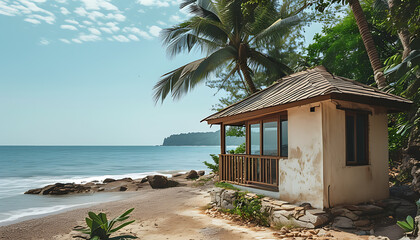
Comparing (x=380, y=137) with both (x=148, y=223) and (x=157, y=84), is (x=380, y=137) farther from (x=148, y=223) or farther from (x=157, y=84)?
(x=157, y=84)

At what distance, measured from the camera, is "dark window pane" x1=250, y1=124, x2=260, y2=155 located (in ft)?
33.3

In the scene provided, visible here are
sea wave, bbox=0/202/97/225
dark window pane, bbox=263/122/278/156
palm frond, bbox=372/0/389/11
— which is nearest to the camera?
dark window pane, bbox=263/122/278/156

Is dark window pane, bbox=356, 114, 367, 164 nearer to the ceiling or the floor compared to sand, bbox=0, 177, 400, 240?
nearer to the ceiling

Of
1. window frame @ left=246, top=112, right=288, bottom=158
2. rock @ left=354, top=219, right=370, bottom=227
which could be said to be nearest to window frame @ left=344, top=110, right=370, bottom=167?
rock @ left=354, top=219, right=370, bottom=227

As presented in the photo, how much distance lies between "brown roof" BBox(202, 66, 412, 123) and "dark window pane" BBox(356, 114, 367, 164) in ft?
1.85

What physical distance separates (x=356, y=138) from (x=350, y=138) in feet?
0.72

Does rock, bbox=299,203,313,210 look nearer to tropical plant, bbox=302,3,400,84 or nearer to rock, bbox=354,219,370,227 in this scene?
rock, bbox=354,219,370,227

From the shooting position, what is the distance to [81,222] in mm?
10094

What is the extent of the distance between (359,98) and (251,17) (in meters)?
8.97

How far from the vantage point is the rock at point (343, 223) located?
6848 mm

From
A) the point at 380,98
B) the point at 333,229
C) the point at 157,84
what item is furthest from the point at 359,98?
the point at 157,84

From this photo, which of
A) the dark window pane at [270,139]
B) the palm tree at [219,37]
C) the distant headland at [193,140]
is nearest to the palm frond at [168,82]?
the palm tree at [219,37]

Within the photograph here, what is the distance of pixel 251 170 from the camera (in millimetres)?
10000

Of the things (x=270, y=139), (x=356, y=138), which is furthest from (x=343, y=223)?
(x=270, y=139)
